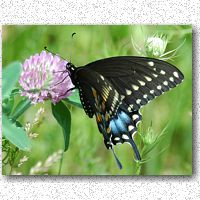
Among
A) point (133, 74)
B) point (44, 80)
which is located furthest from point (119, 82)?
point (44, 80)

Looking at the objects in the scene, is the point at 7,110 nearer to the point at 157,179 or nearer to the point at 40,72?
the point at 40,72

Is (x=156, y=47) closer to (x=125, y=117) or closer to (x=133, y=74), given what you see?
(x=133, y=74)

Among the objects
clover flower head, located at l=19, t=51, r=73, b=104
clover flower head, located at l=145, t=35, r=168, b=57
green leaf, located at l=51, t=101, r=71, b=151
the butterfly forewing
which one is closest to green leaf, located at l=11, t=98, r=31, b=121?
clover flower head, located at l=19, t=51, r=73, b=104

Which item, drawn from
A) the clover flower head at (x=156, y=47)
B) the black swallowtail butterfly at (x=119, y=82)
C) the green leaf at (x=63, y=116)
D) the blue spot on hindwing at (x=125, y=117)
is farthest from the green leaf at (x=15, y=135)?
the clover flower head at (x=156, y=47)

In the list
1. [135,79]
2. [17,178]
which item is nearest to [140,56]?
[135,79]

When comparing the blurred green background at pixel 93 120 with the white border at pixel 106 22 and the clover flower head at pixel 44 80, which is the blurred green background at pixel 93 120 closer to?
the white border at pixel 106 22
